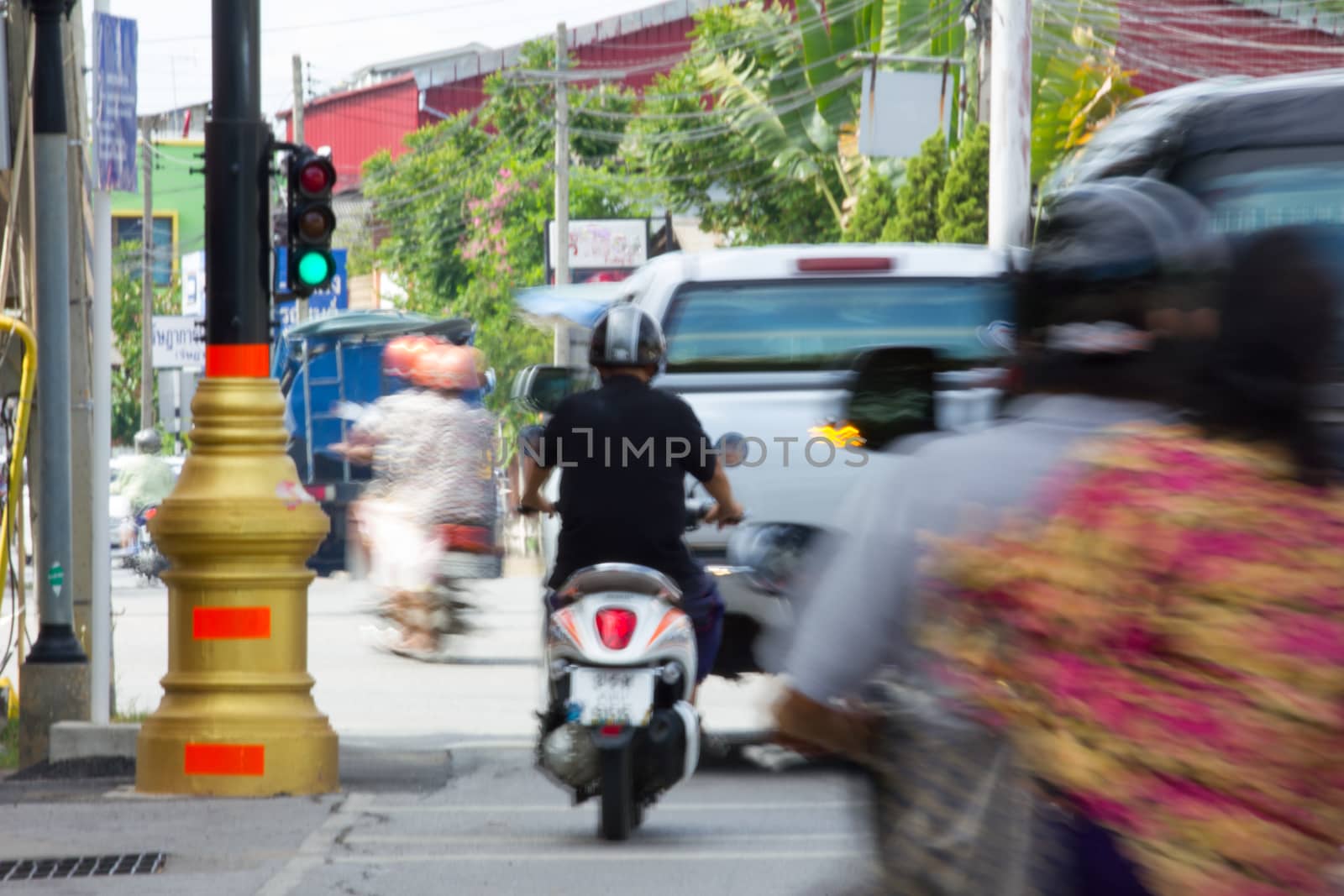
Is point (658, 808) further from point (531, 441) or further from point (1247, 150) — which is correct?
point (1247, 150)

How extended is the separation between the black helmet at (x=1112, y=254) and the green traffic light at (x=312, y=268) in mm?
7153

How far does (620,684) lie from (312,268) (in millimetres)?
3335

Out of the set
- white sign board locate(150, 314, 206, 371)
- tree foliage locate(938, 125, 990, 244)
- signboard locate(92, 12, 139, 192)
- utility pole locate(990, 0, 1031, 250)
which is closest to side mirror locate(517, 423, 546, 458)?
signboard locate(92, 12, 139, 192)

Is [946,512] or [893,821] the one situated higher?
[946,512]

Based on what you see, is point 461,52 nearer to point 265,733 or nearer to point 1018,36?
point 1018,36

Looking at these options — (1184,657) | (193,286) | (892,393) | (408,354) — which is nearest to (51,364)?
(408,354)

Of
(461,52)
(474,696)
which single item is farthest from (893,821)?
(461,52)

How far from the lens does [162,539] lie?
884 cm

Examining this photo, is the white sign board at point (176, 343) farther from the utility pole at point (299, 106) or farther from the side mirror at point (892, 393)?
the side mirror at point (892, 393)

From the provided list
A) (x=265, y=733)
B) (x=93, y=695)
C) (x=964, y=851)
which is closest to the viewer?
(x=964, y=851)

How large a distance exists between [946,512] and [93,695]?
7.68 metres

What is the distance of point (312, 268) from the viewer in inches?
384

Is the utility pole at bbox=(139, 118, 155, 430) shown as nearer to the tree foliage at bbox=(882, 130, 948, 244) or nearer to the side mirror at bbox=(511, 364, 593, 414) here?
the tree foliage at bbox=(882, 130, 948, 244)

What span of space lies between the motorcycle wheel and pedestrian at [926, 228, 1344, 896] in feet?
15.2
